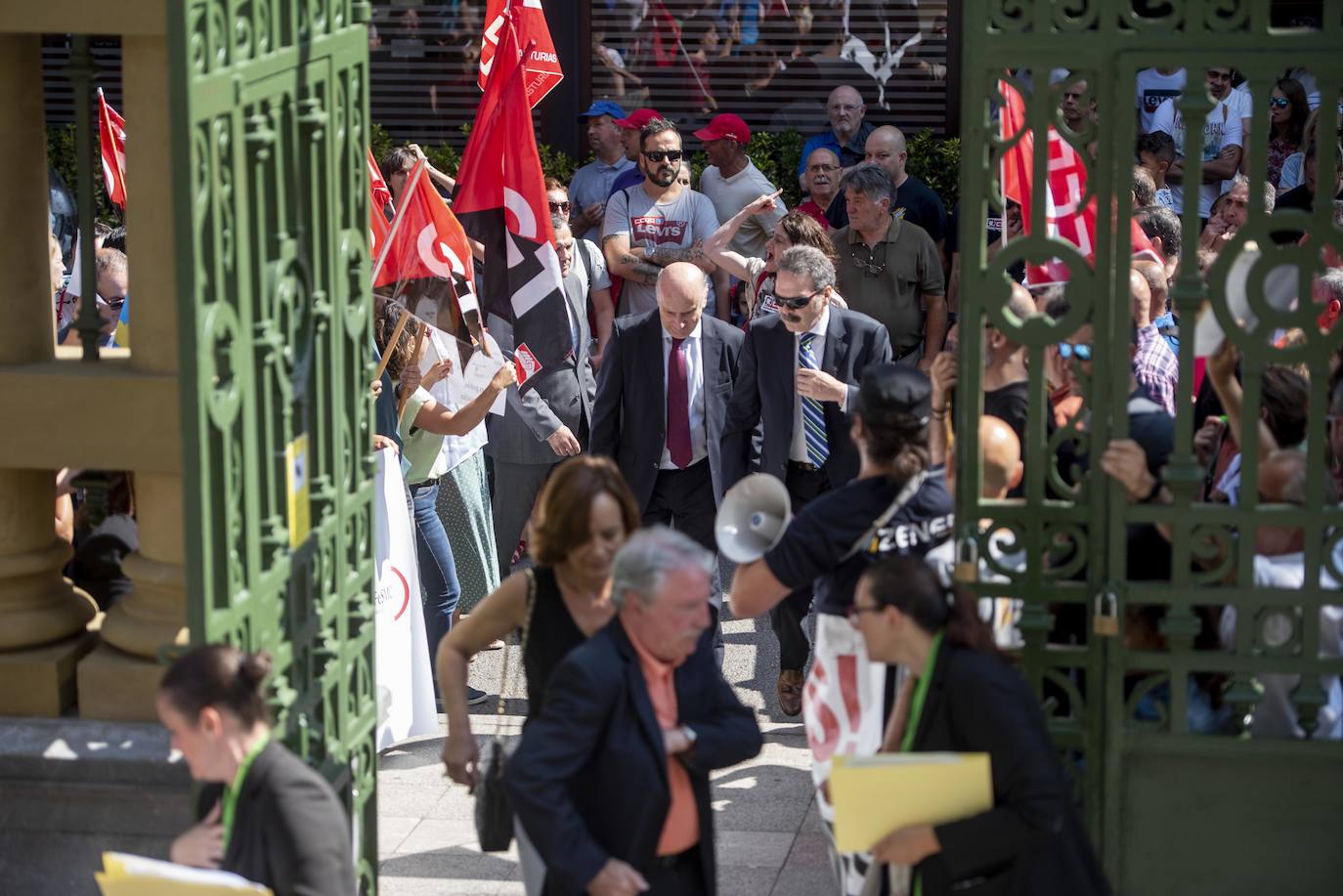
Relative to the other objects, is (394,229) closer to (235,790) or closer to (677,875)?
(677,875)

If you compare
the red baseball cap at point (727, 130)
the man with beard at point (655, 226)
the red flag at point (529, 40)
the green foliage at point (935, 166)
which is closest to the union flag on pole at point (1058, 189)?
the red flag at point (529, 40)

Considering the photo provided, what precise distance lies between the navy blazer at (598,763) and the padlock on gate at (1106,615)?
1139mm

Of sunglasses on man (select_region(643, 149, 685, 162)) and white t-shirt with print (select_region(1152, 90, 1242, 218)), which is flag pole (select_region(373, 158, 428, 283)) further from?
white t-shirt with print (select_region(1152, 90, 1242, 218))

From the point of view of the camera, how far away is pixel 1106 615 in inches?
197

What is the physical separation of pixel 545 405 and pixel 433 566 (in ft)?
3.89

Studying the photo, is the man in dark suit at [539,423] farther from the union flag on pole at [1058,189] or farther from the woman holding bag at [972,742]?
the woman holding bag at [972,742]

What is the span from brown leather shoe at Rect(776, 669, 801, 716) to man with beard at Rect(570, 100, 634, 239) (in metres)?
4.61

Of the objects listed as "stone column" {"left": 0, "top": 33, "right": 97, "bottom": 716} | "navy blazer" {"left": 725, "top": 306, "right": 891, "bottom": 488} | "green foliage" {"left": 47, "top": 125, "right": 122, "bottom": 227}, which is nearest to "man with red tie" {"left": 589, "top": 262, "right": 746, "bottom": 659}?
"navy blazer" {"left": 725, "top": 306, "right": 891, "bottom": 488}

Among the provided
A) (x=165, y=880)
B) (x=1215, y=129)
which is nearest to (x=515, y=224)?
(x=165, y=880)

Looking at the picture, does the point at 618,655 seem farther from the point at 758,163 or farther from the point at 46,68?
the point at 46,68

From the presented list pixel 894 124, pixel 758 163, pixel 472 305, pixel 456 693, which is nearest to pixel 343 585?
pixel 456 693

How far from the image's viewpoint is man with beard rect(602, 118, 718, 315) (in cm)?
1079

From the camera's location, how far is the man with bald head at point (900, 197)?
1133 centimetres

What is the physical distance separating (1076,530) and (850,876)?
44.9 inches
